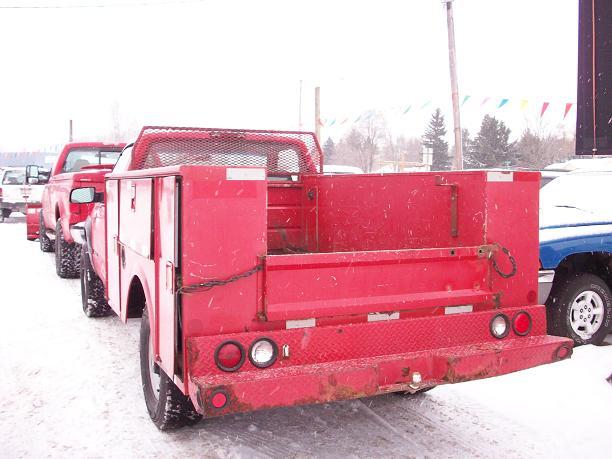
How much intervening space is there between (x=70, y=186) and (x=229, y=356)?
669 centimetres

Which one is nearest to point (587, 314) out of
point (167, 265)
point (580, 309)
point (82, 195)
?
point (580, 309)

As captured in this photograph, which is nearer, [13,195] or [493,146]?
[13,195]

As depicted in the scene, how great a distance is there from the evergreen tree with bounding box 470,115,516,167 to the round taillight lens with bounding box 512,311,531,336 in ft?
152

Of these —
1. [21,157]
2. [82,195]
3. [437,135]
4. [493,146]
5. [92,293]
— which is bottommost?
[92,293]

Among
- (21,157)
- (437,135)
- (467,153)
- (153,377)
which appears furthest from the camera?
(21,157)

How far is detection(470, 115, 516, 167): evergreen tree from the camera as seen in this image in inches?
1919

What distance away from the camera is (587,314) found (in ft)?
21.6

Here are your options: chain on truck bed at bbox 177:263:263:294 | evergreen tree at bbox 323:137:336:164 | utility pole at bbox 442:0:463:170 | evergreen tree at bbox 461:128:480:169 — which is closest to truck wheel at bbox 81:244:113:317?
chain on truck bed at bbox 177:263:263:294

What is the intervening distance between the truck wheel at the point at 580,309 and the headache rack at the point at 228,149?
9.48ft

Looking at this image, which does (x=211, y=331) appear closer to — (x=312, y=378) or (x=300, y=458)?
(x=312, y=378)

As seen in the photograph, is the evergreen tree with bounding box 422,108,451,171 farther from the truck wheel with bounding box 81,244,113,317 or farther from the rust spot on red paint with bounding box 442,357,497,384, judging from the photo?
the rust spot on red paint with bounding box 442,357,497,384

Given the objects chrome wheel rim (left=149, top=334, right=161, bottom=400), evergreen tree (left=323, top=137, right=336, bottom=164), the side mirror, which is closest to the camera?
chrome wheel rim (left=149, top=334, right=161, bottom=400)

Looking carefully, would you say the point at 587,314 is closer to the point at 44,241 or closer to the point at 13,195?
the point at 44,241

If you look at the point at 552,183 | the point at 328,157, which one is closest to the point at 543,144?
the point at 328,157
